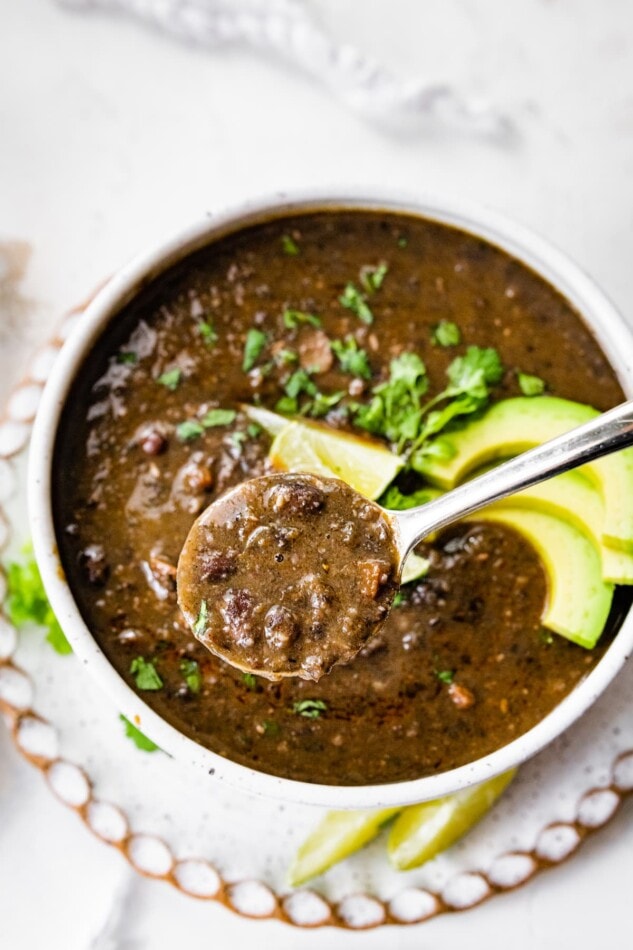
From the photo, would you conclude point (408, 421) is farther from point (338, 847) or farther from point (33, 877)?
point (33, 877)

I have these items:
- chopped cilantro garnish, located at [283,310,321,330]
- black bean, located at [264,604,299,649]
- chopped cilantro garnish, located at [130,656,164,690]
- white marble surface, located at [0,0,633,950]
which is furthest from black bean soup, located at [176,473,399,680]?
white marble surface, located at [0,0,633,950]

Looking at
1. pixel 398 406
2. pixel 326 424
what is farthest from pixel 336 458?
pixel 398 406

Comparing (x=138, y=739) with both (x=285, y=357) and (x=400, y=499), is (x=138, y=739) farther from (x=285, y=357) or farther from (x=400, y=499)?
(x=285, y=357)

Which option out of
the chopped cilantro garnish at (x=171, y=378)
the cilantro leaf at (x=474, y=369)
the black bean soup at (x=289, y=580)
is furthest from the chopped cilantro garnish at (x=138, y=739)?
the cilantro leaf at (x=474, y=369)

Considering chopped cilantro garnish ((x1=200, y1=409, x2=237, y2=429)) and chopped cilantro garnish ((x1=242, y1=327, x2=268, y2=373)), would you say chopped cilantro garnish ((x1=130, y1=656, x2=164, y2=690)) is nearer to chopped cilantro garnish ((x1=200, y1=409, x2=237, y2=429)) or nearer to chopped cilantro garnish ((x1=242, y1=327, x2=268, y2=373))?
chopped cilantro garnish ((x1=200, y1=409, x2=237, y2=429))

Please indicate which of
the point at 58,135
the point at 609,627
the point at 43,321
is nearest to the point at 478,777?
the point at 609,627
